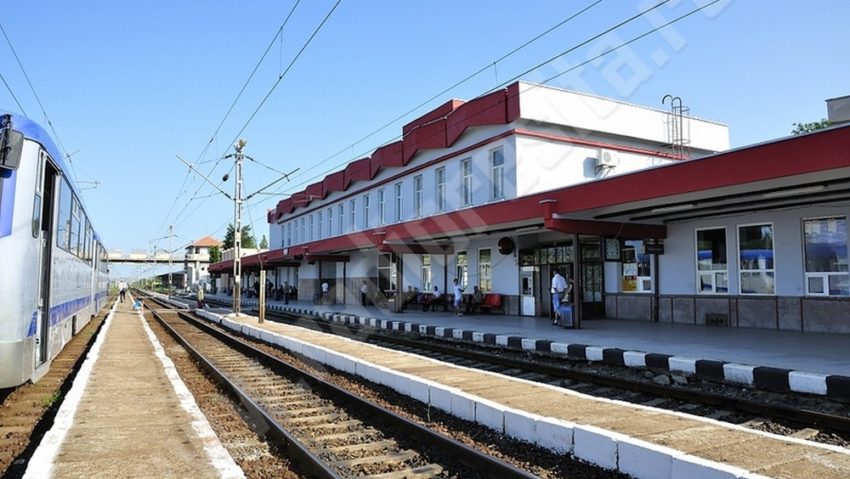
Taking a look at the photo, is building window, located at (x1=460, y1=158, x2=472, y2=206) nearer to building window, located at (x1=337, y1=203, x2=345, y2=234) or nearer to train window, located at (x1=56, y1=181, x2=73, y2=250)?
train window, located at (x1=56, y1=181, x2=73, y2=250)

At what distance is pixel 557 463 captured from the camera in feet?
17.9

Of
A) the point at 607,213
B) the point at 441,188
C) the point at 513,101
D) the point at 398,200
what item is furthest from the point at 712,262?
the point at 398,200

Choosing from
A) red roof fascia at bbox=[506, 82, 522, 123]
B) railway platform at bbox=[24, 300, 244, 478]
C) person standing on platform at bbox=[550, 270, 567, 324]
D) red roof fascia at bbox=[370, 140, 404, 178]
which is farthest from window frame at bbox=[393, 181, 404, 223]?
railway platform at bbox=[24, 300, 244, 478]

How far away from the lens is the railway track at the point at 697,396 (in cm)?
692

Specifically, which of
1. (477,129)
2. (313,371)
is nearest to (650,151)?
(477,129)

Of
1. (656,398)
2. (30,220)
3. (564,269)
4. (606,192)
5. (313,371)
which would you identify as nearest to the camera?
(30,220)

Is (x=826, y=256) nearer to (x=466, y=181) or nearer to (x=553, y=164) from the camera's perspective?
(x=553, y=164)

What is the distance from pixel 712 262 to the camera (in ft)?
53.2

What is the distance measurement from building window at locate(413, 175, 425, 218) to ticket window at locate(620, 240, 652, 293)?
11841mm

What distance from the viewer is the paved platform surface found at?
32.4 feet

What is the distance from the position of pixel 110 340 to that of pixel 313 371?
28.3ft

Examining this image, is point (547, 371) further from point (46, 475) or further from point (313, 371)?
point (46, 475)

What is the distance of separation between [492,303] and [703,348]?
1240 centimetres

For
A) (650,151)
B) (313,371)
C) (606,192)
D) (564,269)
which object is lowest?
(313,371)
